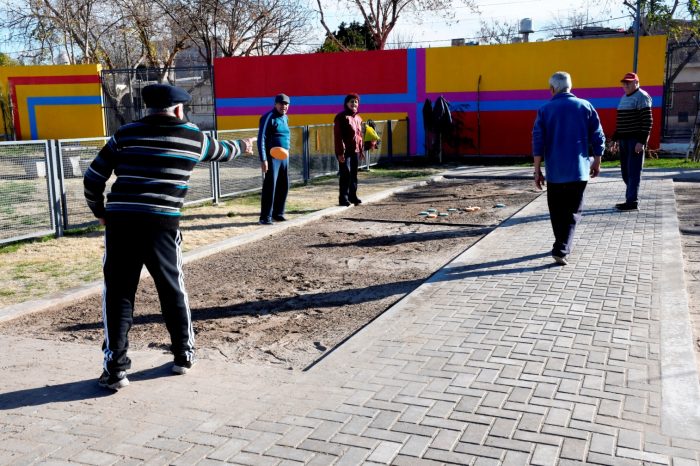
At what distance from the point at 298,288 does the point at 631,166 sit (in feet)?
19.7

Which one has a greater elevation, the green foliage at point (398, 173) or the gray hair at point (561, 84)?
the gray hair at point (561, 84)

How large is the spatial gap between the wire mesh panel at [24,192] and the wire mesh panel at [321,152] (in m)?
7.37

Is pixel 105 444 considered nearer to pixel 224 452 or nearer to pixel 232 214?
pixel 224 452

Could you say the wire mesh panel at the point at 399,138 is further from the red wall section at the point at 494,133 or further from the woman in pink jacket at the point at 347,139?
the woman in pink jacket at the point at 347,139

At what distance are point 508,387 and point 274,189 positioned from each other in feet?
22.8

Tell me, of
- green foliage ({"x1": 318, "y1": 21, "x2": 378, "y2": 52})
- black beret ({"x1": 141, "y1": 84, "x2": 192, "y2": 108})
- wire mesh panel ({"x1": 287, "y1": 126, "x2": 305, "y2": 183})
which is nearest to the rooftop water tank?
green foliage ({"x1": 318, "y1": 21, "x2": 378, "y2": 52})

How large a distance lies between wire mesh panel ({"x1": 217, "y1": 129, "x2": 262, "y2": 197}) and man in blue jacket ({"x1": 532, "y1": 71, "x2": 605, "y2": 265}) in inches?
265

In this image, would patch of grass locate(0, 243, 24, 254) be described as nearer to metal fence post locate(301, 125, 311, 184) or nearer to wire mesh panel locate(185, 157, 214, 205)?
wire mesh panel locate(185, 157, 214, 205)

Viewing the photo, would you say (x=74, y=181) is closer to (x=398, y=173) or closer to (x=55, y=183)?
(x=55, y=183)

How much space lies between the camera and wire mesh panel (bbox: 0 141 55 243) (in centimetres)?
898

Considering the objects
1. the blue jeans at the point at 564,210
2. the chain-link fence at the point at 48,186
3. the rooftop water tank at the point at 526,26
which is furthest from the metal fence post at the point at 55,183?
the rooftop water tank at the point at 526,26

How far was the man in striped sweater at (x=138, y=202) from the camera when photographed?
13.9 feet

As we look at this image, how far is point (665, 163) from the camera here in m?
18.3

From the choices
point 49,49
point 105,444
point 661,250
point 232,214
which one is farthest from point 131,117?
point 105,444
